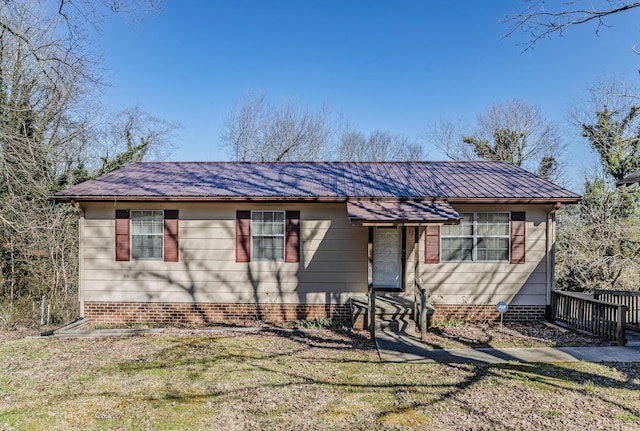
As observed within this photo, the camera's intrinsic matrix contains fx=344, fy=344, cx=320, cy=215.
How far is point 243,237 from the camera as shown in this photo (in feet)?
28.3

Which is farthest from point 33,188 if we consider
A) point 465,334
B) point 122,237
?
point 465,334

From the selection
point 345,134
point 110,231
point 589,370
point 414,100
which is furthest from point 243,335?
point 345,134

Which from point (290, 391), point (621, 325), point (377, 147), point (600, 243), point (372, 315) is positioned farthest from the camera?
point (377, 147)

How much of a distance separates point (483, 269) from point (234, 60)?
14.1m

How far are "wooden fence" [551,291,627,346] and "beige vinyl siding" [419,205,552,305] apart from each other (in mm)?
392

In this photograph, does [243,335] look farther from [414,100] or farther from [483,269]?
[414,100]

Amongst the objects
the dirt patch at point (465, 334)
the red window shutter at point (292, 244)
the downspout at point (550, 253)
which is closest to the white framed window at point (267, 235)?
the red window shutter at point (292, 244)

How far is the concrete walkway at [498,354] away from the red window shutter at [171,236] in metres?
5.37

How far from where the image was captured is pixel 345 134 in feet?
92.5

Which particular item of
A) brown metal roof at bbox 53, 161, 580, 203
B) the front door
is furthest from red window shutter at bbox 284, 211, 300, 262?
the front door

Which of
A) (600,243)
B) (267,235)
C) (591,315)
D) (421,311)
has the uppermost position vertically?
(267,235)

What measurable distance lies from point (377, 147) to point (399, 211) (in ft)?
72.0

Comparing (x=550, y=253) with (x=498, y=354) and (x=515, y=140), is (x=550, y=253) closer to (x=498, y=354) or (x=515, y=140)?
(x=498, y=354)

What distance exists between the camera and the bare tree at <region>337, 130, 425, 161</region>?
2802 cm
